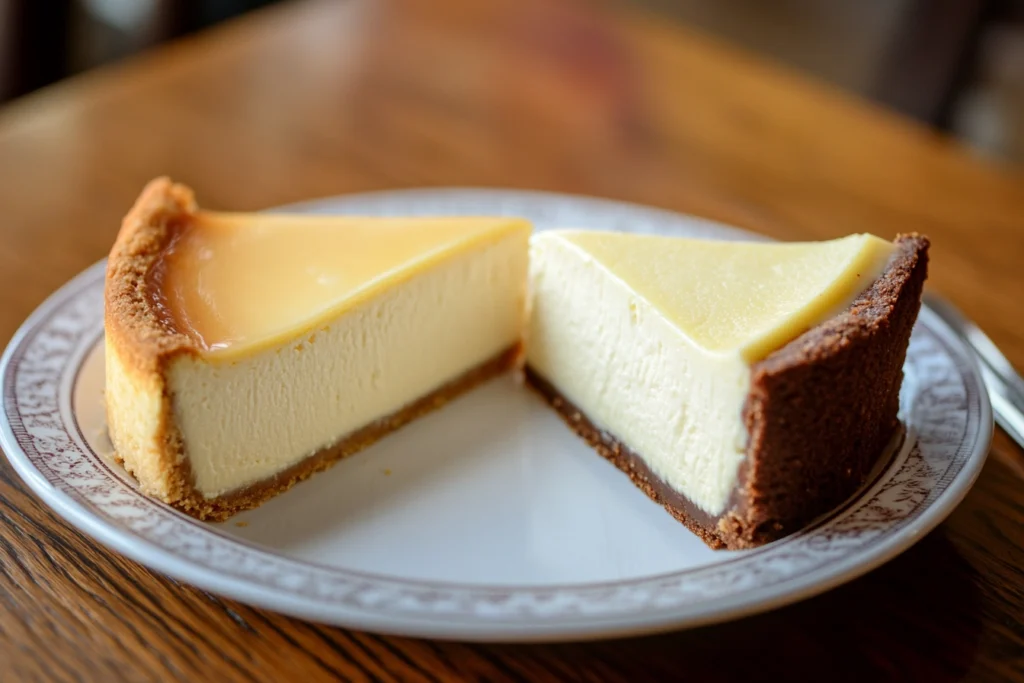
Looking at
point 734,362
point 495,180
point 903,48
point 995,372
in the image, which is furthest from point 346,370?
point 903,48

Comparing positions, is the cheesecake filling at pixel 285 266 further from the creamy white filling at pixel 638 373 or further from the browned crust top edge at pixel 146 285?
the creamy white filling at pixel 638 373

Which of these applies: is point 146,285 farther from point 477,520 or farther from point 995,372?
point 995,372

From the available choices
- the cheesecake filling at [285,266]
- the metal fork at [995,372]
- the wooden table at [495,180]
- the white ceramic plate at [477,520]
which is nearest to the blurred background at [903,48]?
the wooden table at [495,180]

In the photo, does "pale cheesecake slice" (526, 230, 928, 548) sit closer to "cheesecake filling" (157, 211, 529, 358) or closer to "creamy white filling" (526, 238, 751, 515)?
"creamy white filling" (526, 238, 751, 515)

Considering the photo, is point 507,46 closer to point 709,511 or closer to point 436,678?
point 709,511

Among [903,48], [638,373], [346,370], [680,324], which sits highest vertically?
[903,48]

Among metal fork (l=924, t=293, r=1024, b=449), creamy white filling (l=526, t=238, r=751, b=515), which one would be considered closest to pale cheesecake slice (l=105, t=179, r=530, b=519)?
creamy white filling (l=526, t=238, r=751, b=515)
